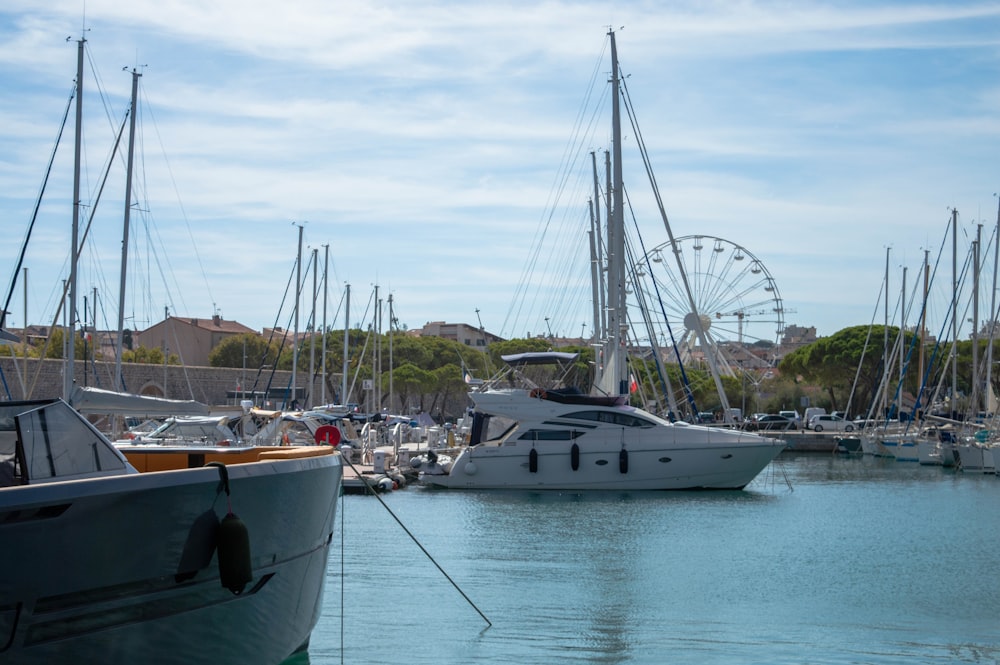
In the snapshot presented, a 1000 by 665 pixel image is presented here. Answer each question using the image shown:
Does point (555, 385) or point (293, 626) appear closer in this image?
point (293, 626)

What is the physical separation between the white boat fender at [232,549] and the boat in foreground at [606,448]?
20397mm

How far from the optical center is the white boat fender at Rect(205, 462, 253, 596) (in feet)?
24.3

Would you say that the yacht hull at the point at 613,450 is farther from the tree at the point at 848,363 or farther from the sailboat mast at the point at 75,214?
the tree at the point at 848,363

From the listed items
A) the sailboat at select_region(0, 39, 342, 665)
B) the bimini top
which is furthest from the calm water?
the bimini top

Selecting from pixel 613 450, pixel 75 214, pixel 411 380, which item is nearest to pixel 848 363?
pixel 411 380

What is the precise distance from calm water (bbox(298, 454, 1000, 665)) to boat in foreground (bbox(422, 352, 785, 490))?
539mm

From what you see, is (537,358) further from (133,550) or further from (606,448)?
(133,550)

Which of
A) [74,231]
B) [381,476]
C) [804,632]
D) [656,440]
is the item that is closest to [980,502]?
[656,440]

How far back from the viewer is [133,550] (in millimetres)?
6785

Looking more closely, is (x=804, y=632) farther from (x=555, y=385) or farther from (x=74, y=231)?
(x=555, y=385)

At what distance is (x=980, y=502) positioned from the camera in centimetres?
2784

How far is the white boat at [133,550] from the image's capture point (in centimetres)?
622

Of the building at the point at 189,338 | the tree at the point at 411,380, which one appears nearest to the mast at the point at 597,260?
the tree at the point at 411,380

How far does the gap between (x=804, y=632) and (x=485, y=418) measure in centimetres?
1731
